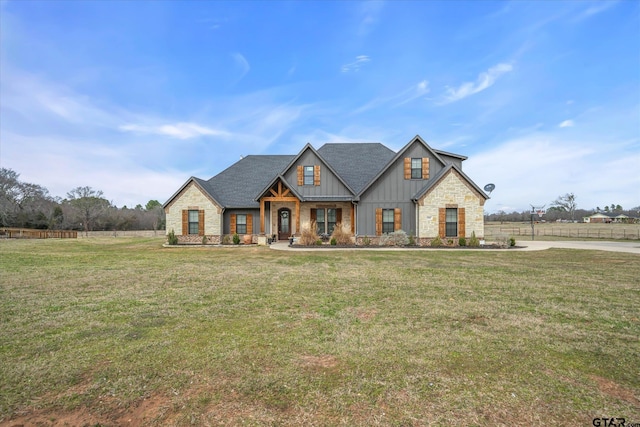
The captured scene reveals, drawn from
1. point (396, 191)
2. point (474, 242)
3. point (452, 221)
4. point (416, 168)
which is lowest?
point (474, 242)

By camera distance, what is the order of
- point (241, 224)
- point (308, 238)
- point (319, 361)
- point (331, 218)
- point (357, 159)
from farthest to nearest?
point (357, 159) → point (241, 224) → point (331, 218) → point (308, 238) → point (319, 361)

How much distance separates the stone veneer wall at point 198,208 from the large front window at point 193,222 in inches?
15.5

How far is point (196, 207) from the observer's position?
22.9m

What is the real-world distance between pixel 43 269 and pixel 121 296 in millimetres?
6635

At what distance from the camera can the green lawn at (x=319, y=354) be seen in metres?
2.94

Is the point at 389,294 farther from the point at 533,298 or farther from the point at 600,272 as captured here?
the point at 600,272

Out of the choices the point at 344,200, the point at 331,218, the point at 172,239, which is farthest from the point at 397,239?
the point at 172,239

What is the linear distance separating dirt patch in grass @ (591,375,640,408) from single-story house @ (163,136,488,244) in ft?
56.9

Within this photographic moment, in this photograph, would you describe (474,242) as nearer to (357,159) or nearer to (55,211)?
(357,159)

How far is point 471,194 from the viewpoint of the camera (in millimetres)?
20125

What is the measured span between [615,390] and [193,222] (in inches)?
929

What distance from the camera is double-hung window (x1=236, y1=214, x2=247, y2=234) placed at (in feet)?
76.6

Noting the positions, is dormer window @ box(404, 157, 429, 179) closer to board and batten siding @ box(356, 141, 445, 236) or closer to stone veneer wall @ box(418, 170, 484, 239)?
board and batten siding @ box(356, 141, 445, 236)

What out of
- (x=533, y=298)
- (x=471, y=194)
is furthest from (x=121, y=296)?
(x=471, y=194)
